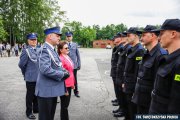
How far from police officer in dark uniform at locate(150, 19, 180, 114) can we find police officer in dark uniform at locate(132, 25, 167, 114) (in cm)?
89

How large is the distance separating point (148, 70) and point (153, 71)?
8 cm

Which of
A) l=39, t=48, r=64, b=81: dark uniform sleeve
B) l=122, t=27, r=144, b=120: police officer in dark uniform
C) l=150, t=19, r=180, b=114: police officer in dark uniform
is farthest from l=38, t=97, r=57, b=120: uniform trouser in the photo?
l=150, t=19, r=180, b=114: police officer in dark uniform

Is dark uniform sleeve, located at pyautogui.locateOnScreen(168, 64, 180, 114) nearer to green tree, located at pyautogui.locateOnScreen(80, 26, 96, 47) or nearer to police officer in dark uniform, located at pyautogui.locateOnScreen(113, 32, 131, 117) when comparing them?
police officer in dark uniform, located at pyautogui.locateOnScreen(113, 32, 131, 117)

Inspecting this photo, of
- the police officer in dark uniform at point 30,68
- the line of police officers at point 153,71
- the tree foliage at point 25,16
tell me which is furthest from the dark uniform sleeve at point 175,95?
the tree foliage at point 25,16

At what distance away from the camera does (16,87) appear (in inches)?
463

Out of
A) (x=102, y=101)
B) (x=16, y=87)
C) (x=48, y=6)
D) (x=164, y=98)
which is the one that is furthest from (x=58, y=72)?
(x=48, y=6)

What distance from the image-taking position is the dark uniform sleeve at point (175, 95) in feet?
10.6

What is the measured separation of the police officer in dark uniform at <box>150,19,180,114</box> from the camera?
3289mm

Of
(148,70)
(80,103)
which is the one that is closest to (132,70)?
(148,70)

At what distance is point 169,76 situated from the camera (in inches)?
135

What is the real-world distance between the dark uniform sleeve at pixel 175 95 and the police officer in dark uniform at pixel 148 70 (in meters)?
1.27

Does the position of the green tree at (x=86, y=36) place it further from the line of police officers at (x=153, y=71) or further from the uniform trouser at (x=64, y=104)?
the uniform trouser at (x=64, y=104)

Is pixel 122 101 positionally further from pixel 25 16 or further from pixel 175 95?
pixel 25 16

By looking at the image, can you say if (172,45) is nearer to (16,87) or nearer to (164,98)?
(164,98)
